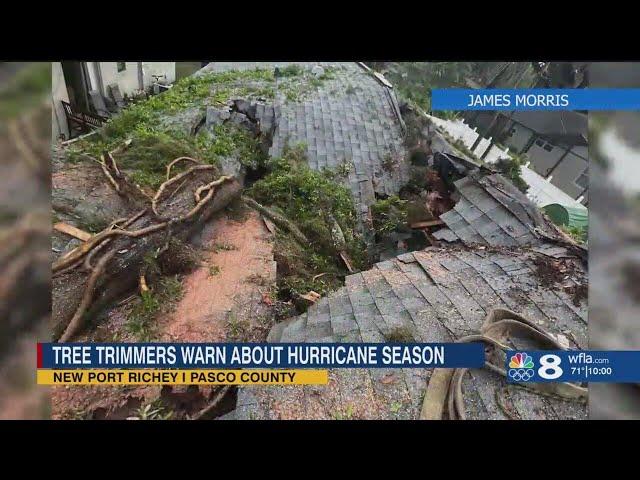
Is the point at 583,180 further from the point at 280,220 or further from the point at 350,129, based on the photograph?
the point at 280,220

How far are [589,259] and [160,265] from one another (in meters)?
3.54

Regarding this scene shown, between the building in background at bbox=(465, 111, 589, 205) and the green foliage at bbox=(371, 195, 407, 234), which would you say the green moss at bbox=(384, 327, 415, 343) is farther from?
the building in background at bbox=(465, 111, 589, 205)

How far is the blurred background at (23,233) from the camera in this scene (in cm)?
309

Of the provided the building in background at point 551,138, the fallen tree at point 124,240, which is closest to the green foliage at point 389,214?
the building in background at point 551,138

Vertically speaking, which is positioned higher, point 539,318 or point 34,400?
point 539,318

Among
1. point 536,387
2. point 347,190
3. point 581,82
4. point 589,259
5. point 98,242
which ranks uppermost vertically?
point 581,82

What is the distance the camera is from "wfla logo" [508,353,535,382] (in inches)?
123

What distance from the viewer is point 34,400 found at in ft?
10.3

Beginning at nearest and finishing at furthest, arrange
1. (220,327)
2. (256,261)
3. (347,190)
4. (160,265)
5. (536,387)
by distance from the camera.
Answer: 1. (536,387)
2. (220,327)
3. (160,265)
4. (256,261)
5. (347,190)

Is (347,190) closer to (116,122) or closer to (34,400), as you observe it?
(116,122)

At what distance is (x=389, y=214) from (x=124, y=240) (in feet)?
8.50

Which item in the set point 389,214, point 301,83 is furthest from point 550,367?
point 301,83

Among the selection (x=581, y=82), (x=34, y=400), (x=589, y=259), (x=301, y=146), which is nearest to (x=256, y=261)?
(x=301, y=146)

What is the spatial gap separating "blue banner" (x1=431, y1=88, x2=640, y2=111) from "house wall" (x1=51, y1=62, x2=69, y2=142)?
2.89 m
